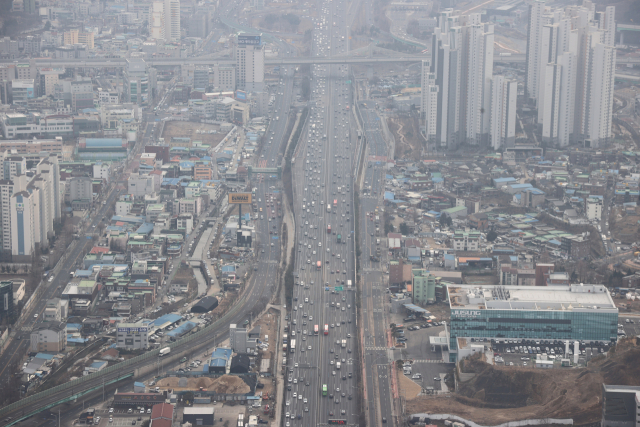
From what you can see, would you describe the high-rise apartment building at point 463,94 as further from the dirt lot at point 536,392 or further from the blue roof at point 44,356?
the blue roof at point 44,356

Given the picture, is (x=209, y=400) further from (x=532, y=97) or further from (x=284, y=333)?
(x=532, y=97)

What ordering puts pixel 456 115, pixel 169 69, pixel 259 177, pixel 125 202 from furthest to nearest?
1. pixel 169 69
2. pixel 456 115
3. pixel 259 177
4. pixel 125 202

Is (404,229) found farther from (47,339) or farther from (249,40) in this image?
(249,40)

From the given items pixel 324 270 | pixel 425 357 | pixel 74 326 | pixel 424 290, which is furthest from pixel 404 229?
pixel 74 326

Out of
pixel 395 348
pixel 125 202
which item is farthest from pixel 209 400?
pixel 125 202

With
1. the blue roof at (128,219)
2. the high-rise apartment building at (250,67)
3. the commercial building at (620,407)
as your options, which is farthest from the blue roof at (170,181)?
the commercial building at (620,407)
